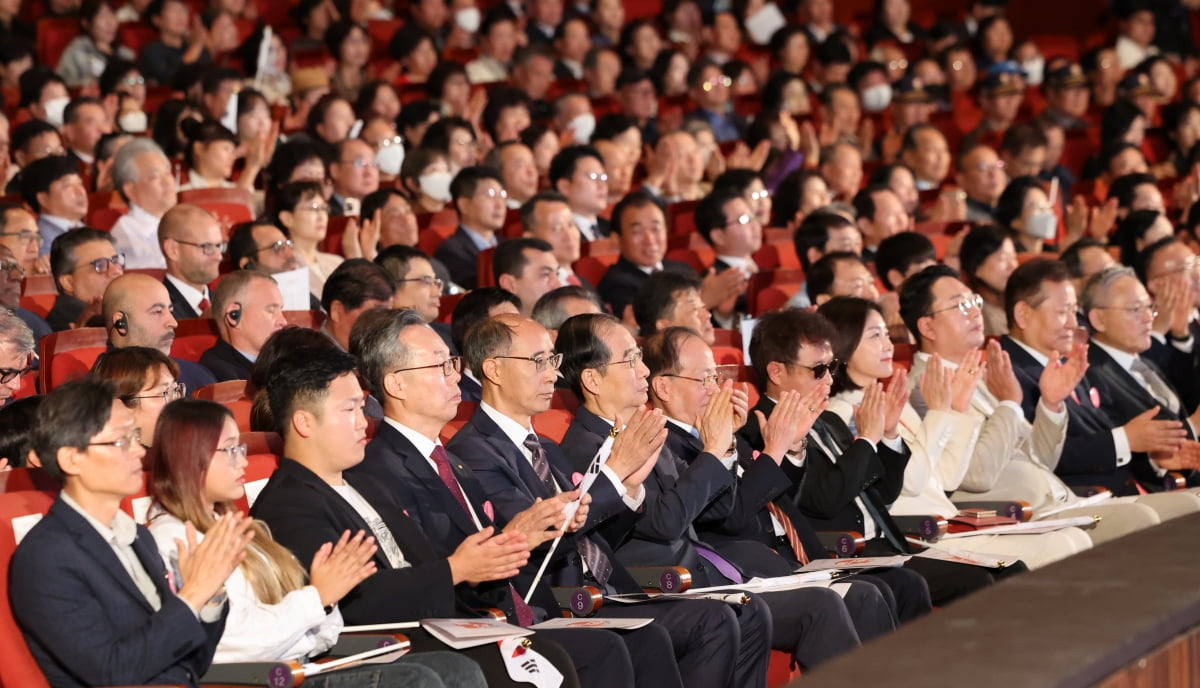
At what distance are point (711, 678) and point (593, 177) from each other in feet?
10.7

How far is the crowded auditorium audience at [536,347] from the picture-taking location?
2.60 meters

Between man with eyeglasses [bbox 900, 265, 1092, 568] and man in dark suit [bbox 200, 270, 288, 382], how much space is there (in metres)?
1.69

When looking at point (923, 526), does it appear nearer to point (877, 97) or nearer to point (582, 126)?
point (582, 126)

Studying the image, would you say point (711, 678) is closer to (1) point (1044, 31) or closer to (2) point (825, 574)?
(2) point (825, 574)

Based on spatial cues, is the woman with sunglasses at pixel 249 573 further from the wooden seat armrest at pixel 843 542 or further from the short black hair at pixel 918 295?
the short black hair at pixel 918 295

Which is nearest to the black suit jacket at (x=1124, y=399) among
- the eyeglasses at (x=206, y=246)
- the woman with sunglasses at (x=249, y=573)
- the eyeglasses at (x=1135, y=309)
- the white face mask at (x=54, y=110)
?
the eyeglasses at (x=1135, y=309)

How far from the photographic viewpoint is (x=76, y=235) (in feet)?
14.5

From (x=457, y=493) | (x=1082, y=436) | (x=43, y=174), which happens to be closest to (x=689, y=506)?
(x=457, y=493)

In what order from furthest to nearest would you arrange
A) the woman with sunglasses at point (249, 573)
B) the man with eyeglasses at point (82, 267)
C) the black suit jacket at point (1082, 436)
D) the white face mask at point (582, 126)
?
the white face mask at point (582, 126)
the black suit jacket at point (1082, 436)
the man with eyeglasses at point (82, 267)
the woman with sunglasses at point (249, 573)

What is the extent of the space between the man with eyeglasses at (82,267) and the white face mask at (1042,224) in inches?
144

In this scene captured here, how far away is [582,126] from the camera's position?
7.38 metres

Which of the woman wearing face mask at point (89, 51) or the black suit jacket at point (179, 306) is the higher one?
the woman wearing face mask at point (89, 51)

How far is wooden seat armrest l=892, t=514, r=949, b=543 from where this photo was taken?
3777mm

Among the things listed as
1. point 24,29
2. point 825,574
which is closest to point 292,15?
point 24,29
